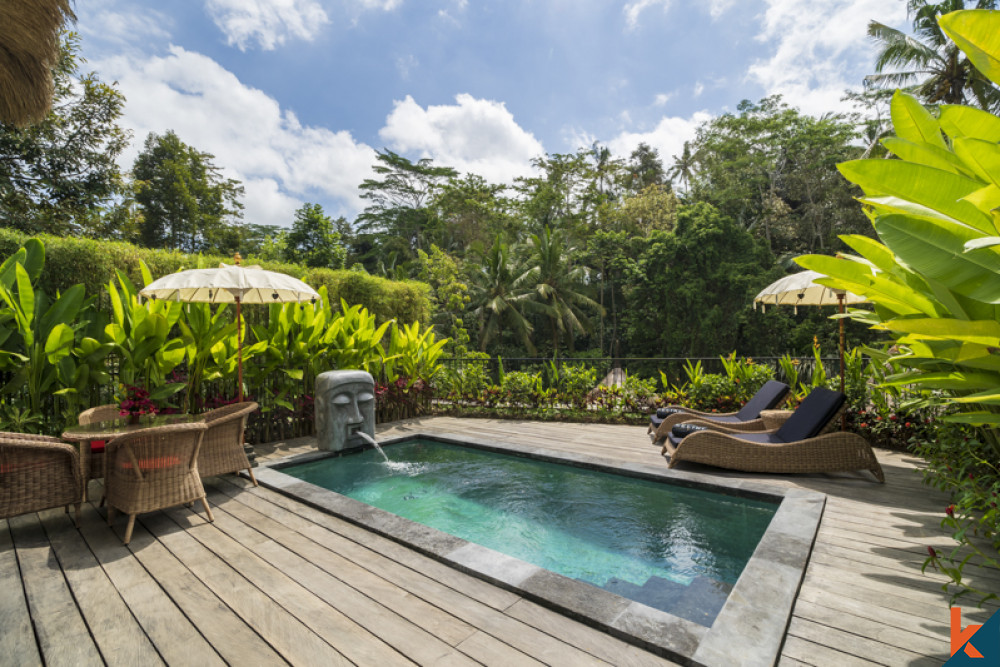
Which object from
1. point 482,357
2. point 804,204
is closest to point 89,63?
point 482,357

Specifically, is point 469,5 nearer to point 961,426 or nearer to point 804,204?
point 961,426

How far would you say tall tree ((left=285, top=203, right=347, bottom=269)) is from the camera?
16.1 m

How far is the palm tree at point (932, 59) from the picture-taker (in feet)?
47.5

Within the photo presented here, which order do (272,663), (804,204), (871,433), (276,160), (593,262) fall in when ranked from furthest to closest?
(593,262), (804,204), (276,160), (871,433), (272,663)

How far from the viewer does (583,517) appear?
12.0 feet

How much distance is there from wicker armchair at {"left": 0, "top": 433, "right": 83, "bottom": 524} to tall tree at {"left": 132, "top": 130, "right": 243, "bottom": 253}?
21280 millimetres

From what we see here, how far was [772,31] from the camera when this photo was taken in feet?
42.0

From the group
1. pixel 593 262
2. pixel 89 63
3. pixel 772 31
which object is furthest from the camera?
pixel 593 262

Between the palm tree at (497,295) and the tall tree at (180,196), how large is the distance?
Answer: 1291 centimetres

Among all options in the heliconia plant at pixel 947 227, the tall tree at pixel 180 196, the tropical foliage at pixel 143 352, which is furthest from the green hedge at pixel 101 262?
the tall tree at pixel 180 196

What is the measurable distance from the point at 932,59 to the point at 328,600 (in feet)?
74.5

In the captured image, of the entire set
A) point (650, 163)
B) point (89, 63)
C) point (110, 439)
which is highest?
point (650, 163)

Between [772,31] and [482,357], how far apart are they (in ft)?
42.0

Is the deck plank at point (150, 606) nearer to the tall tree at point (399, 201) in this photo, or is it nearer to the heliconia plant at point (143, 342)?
the heliconia plant at point (143, 342)
